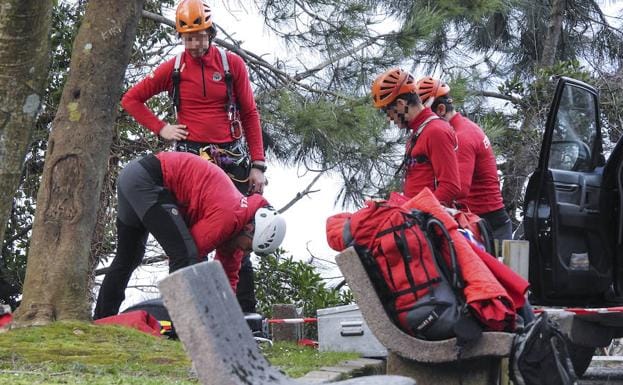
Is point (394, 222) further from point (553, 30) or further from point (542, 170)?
point (553, 30)

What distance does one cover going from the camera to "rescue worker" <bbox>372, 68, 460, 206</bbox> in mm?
7082

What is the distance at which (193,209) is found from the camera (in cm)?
666

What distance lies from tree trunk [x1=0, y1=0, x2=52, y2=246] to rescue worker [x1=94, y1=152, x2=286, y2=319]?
40.2 inches

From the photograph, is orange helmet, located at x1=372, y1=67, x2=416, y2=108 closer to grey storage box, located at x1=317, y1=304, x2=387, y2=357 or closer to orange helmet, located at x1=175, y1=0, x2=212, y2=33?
orange helmet, located at x1=175, y1=0, x2=212, y2=33

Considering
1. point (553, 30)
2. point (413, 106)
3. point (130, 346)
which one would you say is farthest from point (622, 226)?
point (553, 30)

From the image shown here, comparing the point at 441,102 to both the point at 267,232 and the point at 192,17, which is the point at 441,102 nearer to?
the point at 192,17

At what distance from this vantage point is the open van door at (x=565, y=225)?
7.92 meters

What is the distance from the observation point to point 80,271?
7262 millimetres

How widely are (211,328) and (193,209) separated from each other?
11.8 feet

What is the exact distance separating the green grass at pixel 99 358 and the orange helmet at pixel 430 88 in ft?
5.94

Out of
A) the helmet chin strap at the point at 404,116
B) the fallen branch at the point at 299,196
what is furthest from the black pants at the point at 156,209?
the fallen branch at the point at 299,196

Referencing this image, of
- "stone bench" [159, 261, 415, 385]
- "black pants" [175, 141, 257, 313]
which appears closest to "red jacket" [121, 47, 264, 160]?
"black pants" [175, 141, 257, 313]

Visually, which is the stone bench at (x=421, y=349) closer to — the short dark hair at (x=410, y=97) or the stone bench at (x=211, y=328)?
the stone bench at (x=211, y=328)

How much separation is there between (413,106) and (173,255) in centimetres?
171
